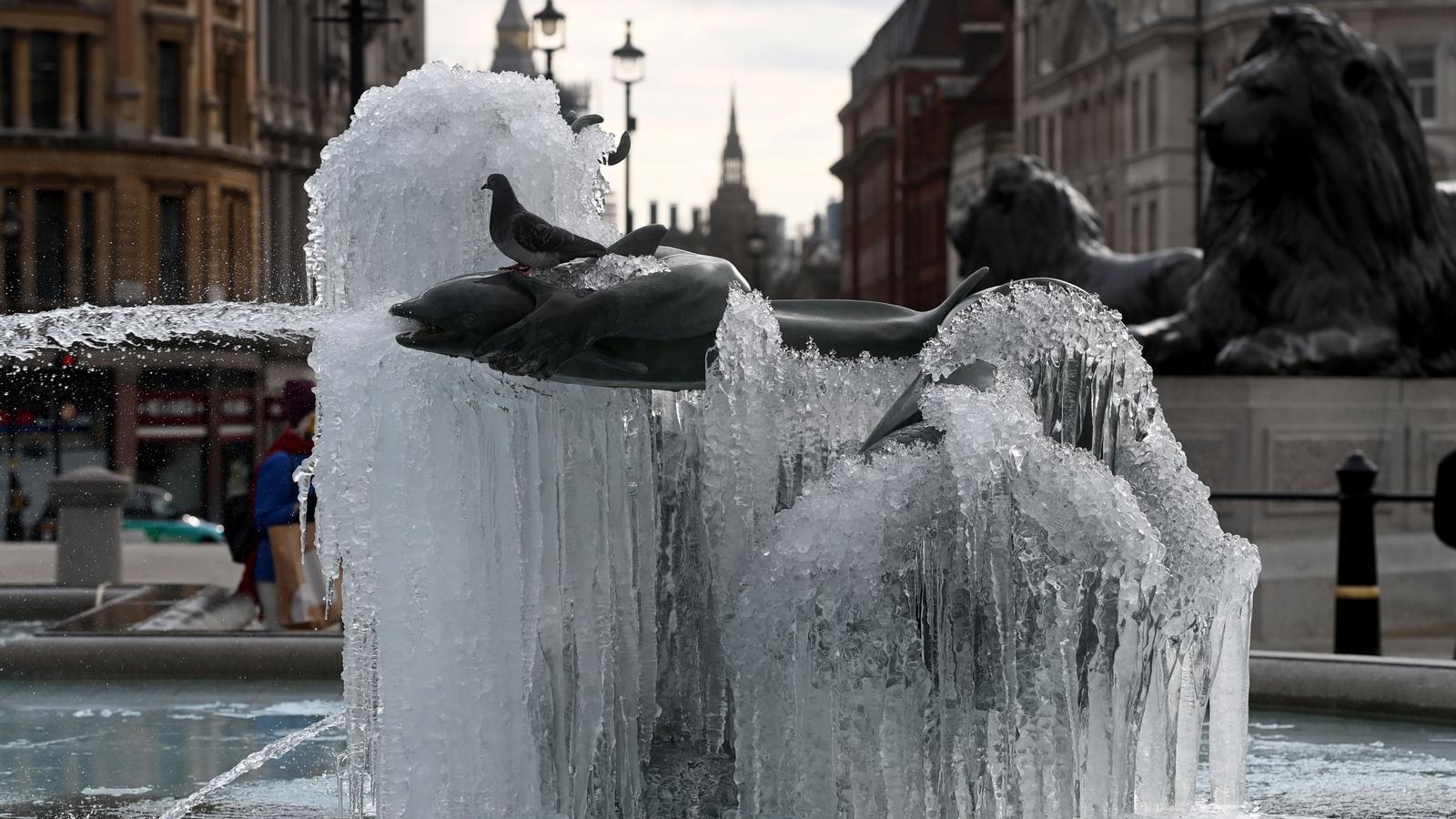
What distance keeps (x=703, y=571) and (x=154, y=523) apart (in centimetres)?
2927

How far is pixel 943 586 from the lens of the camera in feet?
15.8

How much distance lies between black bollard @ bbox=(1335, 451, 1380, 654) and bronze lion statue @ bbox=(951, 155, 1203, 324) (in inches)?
266

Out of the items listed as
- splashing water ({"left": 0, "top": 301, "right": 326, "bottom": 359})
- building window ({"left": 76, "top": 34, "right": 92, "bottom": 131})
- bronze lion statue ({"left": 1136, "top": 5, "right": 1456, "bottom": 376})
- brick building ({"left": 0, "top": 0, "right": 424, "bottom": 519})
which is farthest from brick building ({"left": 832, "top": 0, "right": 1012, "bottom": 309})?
splashing water ({"left": 0, "top": 301, "right": 326, "bottom": 359})

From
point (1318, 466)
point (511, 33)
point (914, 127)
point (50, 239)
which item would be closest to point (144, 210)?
point (50, 239)

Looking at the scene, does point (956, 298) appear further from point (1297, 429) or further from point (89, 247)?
point (89, 247)

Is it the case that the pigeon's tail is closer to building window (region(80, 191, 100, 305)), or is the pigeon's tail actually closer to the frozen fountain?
the frozen fountain

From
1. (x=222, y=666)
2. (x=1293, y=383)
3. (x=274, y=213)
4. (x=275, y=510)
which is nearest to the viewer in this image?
(x=222, y=666)

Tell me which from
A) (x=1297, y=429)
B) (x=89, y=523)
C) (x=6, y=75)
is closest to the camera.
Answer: (x=1297, y=429)

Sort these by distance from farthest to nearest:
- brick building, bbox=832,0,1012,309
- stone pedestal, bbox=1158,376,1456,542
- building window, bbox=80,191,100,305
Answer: brick building, bbox=832,0,1012,309 < building window, bbox=80,191,100,305 < stone pedestal, bbox=1158,376,1456,542

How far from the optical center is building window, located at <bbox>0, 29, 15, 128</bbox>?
49062 millimetres

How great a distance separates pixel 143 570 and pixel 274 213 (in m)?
36.2

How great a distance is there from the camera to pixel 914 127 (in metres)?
98.7

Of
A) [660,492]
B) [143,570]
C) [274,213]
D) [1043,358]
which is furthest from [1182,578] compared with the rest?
[274,213]

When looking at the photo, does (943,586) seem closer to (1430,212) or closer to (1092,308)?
(1092,308)
